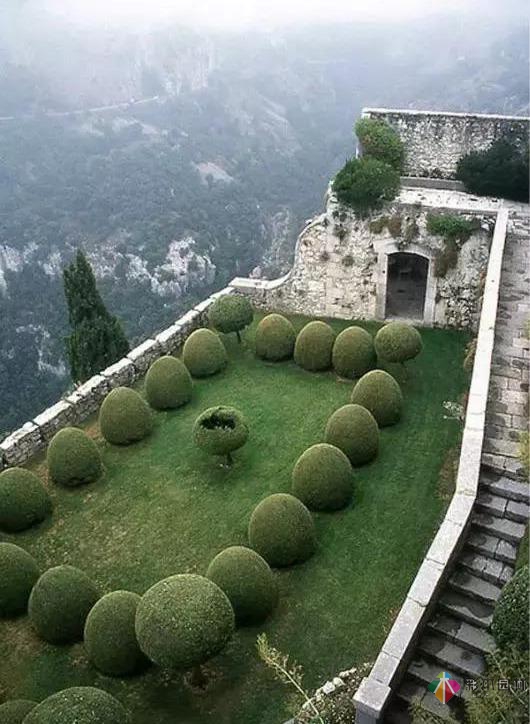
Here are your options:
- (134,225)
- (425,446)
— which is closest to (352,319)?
(425,446)

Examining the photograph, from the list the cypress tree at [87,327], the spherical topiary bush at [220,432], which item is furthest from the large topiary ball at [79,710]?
the cypress tree at [87,327]

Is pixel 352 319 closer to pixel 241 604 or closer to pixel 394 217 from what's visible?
pixel 394 217

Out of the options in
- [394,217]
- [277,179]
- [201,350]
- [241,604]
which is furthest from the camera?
[277,179]

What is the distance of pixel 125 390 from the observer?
1431 centimetres

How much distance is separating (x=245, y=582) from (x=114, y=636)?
1.83 metres

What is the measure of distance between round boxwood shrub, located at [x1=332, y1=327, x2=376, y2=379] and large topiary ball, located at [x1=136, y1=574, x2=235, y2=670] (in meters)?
8.08

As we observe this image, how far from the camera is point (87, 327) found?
19.2 meters

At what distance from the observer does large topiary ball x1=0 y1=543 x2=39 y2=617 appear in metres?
10.0

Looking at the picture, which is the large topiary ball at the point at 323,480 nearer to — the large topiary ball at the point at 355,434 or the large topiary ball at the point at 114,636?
the large topiary ball at the point at 355,434

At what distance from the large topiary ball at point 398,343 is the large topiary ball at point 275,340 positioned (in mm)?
2683

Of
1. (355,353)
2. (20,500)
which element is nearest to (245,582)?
(20,500)

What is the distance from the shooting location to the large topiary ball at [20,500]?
11.8m

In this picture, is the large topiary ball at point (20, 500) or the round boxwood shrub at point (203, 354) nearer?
the large topiary ball at point (20, 500)

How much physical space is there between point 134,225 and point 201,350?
127 feet
